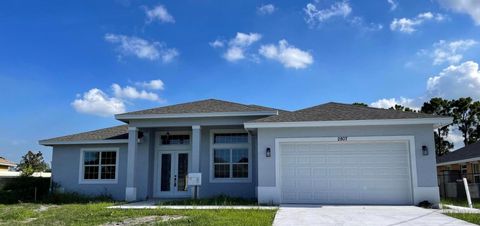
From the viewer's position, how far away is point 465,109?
4381 cm

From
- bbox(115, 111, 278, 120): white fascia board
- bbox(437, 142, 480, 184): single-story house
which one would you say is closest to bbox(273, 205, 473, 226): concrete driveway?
bbox(115, 111, 278, 120): white fascia board

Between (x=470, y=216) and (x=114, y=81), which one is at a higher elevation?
(x=114, y=81)

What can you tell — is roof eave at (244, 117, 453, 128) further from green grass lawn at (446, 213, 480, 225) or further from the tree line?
the tree line

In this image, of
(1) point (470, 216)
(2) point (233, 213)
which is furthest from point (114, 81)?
(1) point (470, 216)

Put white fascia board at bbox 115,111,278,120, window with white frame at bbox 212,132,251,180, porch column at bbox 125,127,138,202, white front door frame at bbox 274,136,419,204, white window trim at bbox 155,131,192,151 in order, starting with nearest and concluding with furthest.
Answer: white front door frame at bbox 274,136,419,204, white fascia board at bbox 115,111,278,120, porch column at bbox 125,127,138,202, window with white frame at bbox 212,132,251,180, white window trim at bbox 155,131,192,151

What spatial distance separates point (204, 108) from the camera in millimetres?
18281

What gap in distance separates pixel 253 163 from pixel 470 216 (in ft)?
29.1

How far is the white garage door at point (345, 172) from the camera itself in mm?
15141

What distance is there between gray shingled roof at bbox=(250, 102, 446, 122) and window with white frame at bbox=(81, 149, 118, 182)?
7843mm

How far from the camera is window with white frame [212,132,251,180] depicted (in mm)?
18531

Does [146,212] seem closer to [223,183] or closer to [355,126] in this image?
[223,183]

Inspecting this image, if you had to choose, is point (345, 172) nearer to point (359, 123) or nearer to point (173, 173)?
point (359, 123)

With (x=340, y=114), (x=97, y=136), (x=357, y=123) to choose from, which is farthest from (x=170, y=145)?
(x=357, y=123)

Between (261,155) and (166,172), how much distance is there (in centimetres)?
570
